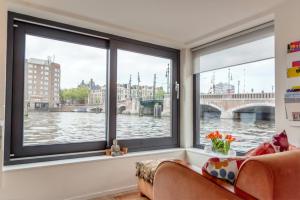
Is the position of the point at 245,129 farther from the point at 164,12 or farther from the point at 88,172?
the point at 88,172

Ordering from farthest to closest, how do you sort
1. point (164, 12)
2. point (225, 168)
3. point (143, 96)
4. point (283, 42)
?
point (143, 96) → point (164, 12) → point (283, 42) → point (225, 168)

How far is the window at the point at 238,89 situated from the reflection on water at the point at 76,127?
3.17 feet

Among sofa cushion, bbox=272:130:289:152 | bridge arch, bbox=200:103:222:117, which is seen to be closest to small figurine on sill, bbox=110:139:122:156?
bridge arch, bbox=200:103:222:117

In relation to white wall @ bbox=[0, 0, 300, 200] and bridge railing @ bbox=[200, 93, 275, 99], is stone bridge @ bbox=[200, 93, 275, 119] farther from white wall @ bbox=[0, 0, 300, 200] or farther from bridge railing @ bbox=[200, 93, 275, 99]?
white wall @ bbox=[0, 0, 300, 200]

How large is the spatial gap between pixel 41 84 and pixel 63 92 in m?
0.28

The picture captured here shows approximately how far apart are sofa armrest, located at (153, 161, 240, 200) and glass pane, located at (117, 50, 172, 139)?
1.74 meters

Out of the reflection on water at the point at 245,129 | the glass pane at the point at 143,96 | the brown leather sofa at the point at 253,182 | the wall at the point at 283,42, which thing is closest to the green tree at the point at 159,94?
the glass pane at the point at 143,96

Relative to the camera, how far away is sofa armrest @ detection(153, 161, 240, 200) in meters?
1.29

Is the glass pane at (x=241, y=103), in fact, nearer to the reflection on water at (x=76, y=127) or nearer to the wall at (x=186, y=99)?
the wall at (x=186, y=99)

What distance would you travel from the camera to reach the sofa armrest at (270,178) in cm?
109

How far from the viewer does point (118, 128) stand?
10.9 feet

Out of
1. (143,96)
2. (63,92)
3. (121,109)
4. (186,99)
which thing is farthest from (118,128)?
(186,99)

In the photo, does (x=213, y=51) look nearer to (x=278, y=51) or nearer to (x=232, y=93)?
(x=232, y=93)

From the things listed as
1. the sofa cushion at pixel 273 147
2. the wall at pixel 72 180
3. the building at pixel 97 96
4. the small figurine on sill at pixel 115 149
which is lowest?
the wall at pixel 72 180
